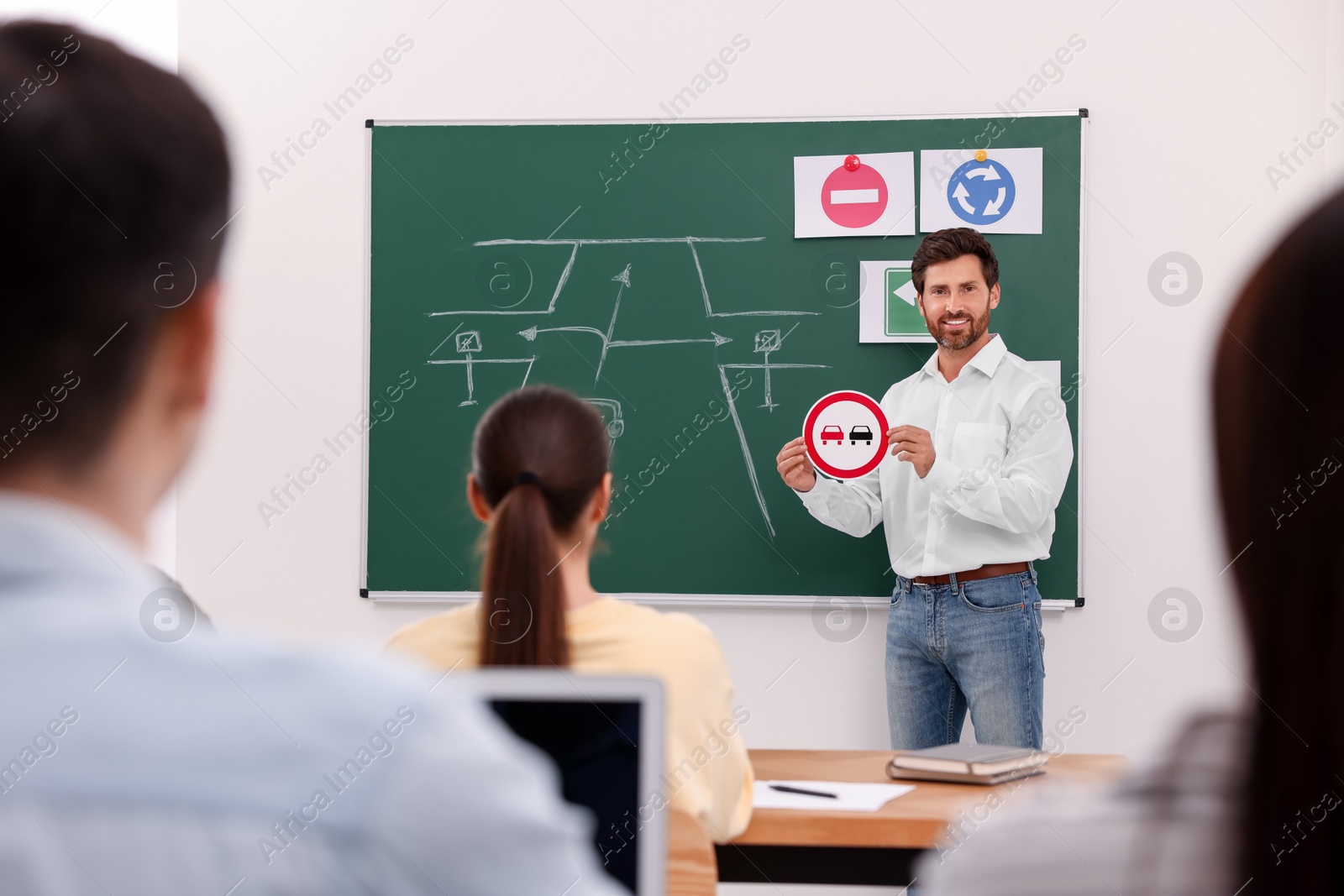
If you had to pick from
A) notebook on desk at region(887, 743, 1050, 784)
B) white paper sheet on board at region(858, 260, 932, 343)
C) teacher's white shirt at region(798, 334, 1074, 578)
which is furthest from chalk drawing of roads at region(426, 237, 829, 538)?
notebook on desk at region(887, 743, 1050, 784)

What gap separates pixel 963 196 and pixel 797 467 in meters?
0.96

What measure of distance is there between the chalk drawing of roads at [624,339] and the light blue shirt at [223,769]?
2.76m

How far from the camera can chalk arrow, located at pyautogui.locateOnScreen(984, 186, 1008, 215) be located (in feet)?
10.0

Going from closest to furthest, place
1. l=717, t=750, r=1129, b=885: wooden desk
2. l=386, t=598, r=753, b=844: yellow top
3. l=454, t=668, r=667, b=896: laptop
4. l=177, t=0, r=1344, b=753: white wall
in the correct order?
l=454, t=668, r=667, b=896: laptop → l=386, t=598, r=753, b=844: yellow top → l=717, t=750, r=1129, b=885: wooden desk → l=177, t=0, r=1344, b=753: white wall

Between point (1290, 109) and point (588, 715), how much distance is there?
321 centimetres

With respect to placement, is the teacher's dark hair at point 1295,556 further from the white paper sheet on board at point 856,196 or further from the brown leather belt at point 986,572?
the white paper sheet on board at point 856,196

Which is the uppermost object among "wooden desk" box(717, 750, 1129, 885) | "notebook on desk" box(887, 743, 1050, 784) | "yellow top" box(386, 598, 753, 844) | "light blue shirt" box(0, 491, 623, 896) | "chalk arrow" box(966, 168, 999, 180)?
"chalk arrow" box(966, 168, 999, 180)

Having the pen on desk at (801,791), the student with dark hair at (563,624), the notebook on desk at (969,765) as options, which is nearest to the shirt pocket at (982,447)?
the notebook on desk at (969,765)

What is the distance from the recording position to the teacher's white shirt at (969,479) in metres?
2.78

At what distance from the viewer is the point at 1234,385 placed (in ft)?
1.74

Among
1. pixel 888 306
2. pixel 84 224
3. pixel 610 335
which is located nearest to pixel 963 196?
pixel 888 306

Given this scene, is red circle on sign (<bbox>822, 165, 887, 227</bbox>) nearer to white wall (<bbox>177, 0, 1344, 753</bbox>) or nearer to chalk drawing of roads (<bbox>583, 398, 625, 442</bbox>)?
white wall (<bbox>177, 0, 1344, 753</bbox>)

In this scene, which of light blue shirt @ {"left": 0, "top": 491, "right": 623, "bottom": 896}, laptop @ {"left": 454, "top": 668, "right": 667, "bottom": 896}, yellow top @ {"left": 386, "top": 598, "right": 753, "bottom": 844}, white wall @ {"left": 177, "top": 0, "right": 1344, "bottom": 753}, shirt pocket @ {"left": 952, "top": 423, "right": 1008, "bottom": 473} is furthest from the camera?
white wall @ {"left": 177, "top": 0, "right": 1344, "bottom": 753}

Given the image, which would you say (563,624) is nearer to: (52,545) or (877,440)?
(52,545)
